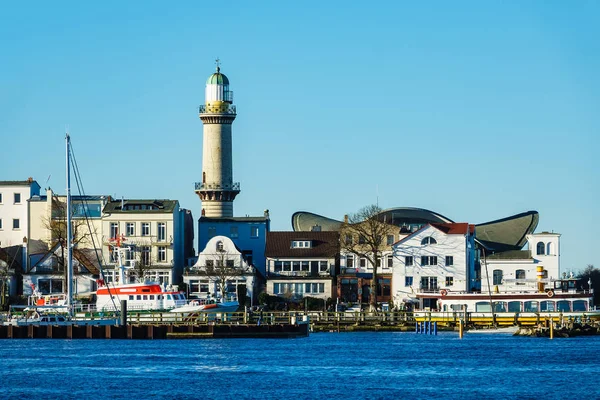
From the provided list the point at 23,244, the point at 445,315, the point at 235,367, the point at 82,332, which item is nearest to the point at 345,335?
the point at 445,315

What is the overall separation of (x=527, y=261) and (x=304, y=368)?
49587 mm

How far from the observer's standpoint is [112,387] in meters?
69.9

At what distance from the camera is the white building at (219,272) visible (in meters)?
122

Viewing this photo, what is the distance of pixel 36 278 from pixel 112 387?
54451 millimetres

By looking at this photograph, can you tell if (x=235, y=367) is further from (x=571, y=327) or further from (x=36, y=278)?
(x=36, y=278)

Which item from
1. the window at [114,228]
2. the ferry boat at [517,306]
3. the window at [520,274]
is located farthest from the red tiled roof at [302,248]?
the ferry boat at [517,306]

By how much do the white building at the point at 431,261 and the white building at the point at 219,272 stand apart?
11.6 meters

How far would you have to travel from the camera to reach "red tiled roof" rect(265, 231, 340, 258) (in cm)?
12490

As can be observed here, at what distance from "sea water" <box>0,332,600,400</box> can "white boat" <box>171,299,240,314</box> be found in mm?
5468

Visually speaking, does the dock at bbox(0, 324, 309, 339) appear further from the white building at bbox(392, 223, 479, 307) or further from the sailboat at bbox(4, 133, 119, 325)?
the white building at bbox(392, 223, 479, 307)

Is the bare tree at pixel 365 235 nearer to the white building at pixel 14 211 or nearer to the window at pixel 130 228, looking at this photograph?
the window at pixel 130 228

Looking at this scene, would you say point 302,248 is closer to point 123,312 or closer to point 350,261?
point 350,261

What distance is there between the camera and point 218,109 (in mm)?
135000

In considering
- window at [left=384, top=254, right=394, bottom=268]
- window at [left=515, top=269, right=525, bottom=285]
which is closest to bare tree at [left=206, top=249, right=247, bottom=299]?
window at [left=384, top=254, right=394, bottom=268]
